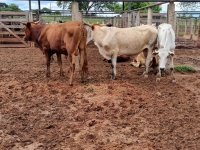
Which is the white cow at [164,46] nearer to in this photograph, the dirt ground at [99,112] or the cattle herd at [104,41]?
the cattle herd at [104,41]

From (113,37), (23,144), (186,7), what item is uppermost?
(186,7)

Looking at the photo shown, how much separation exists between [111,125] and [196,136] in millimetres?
1308

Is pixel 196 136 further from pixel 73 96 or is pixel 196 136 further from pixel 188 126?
pixel 73 96

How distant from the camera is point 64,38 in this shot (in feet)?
22.3

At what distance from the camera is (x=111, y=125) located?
15.0ft

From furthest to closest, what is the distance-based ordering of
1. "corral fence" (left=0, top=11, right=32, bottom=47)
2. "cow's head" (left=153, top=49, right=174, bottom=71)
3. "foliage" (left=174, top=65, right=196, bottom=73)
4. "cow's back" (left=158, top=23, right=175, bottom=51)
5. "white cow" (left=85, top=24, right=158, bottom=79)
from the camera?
"corral fence" (left=0, top=11, right=32, bottom=47) → "foliage" (left=174, top=65, right=196, bottom=73) → "white cow" (left=85, top=24, right=158, bottom=79) → "cow's back" (left=158, top=23, right=175, bottom=51) → "cow's head" (left=153, top=49, right=174, bottom=71)

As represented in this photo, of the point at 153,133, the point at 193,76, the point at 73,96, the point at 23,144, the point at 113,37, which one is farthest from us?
the point at 193,76

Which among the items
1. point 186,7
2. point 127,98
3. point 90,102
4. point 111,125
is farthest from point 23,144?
point 186,7

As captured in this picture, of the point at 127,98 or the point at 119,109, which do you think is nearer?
the point at 119,109

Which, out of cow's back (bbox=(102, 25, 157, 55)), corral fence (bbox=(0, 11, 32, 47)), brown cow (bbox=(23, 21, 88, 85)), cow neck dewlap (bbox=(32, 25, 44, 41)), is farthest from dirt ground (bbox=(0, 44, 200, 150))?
corral fence (bbox=(0, 11, 32, 47))

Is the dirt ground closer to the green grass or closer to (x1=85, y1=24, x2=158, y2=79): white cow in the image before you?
the green grass

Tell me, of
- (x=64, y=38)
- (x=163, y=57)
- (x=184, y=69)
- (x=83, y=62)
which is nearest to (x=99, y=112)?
(x=83, y=62)

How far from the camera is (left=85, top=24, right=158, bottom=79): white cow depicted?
24.3ft

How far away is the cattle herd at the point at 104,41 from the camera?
673 centimetres
